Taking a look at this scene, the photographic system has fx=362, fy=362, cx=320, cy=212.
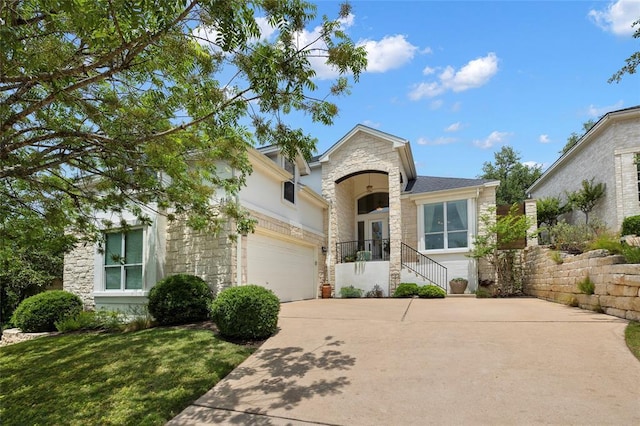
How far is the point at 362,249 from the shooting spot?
63.6ft

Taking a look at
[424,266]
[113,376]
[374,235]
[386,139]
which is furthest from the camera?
[374,235]

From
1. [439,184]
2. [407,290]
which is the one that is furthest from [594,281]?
[439,184]

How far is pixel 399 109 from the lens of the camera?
947 cm

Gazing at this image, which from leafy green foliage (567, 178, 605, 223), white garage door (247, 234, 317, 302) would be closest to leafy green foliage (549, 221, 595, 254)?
leafy green foliage (567, 178, 605, 223)

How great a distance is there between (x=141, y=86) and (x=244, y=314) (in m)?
4.52

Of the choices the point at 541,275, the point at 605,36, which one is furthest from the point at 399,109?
the point at 541,275

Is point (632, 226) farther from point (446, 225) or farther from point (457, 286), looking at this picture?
point (446, 225)

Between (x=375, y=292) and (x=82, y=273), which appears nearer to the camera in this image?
(x=82, y=273)

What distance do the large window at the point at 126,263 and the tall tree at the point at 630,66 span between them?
12635 millimetres

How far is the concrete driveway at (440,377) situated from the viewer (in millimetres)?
4023

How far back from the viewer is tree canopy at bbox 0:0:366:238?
368 centimetres

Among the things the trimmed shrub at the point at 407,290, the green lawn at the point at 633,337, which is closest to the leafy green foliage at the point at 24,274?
the trimmed shrub at the point at 407,290

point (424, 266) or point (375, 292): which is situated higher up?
point (424, 266)

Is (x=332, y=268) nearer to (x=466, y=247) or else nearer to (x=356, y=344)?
(x=466, y=247)
